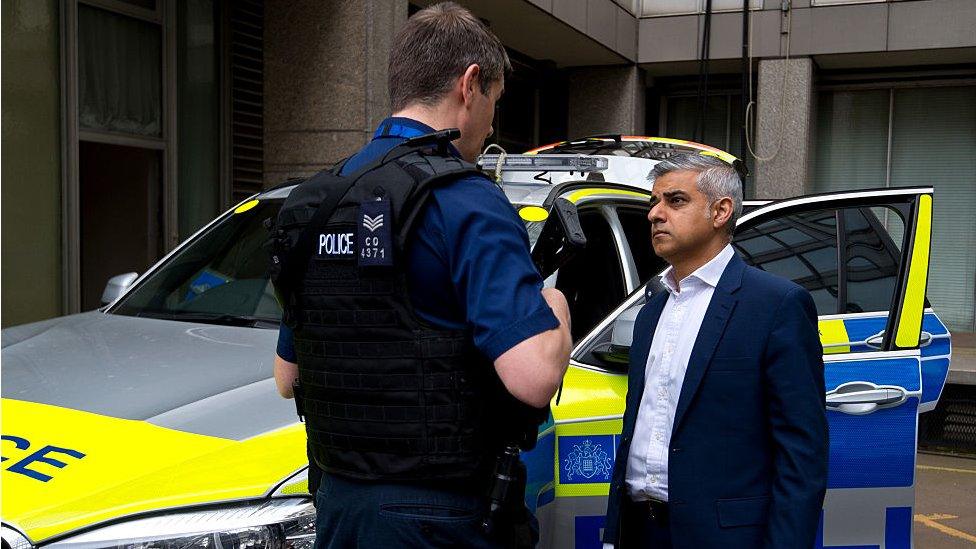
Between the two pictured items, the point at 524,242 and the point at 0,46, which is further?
the point at 0,46

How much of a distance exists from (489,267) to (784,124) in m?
13.4

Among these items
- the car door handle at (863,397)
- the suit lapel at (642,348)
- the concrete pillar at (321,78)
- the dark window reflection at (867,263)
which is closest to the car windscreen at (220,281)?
the suit lapel at (642,348)

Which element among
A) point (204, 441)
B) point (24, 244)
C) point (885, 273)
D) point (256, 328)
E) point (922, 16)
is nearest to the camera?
point (204, 441)

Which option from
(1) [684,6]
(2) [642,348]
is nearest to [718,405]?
(2) [642,348]

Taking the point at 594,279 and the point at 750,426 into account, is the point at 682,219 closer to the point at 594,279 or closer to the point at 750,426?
the point at 750,426

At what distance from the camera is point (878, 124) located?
50.1 feet

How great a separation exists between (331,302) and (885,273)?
257cm

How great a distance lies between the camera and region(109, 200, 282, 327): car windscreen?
353 cm

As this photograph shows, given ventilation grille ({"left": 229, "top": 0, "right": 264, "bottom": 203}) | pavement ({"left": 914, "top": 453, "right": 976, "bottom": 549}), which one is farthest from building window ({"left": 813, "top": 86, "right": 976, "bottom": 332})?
ventilation grille ({"left": 229, "top": 0, "right": 264, "bottom": 203})

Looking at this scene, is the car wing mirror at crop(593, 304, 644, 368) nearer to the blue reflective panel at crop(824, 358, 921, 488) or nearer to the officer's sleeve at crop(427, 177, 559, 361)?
the blue reflective panel at crop(824, 358, 921, 488)

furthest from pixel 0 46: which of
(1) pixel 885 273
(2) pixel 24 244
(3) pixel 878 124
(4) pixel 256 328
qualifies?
(3) pixel 878 124

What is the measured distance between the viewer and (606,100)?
15180 mm

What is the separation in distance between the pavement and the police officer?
469cm

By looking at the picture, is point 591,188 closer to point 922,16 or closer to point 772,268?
point 772,268
